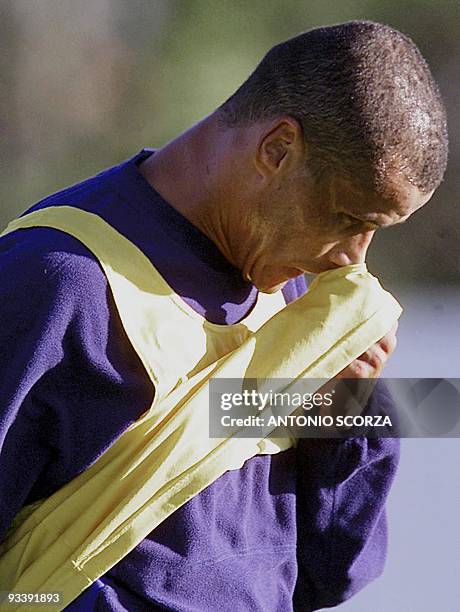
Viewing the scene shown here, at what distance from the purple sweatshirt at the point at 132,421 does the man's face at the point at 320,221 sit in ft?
0.25

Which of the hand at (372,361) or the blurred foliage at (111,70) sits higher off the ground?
the hand at (372,361)

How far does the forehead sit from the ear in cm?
7

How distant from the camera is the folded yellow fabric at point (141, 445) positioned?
1.59 m

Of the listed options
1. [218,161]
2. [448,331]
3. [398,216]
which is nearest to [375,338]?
[398,216]

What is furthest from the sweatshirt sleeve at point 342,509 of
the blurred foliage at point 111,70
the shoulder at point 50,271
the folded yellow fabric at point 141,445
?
the blurred foliage at point 111,70

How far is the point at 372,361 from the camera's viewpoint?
1.83m

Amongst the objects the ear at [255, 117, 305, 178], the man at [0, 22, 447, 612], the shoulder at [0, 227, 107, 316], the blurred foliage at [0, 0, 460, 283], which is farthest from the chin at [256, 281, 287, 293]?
the blurred foliage at [0, 0, 460, 283]

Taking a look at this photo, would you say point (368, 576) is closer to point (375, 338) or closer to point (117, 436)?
point (375, 338)

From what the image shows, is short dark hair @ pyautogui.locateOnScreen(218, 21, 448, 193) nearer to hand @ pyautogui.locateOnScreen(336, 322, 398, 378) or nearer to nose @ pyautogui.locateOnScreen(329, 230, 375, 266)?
nose @ pyautogui.locateOnScreen(329, 230, 375, 266)

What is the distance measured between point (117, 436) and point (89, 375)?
0.09 metres

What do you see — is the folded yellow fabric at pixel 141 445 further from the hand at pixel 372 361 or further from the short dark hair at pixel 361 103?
the short dark hair at pixel 361 103

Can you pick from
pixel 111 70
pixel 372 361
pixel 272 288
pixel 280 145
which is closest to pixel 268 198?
pixel 280 145

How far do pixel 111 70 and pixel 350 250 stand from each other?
421 centimetres

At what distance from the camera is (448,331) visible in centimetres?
536
